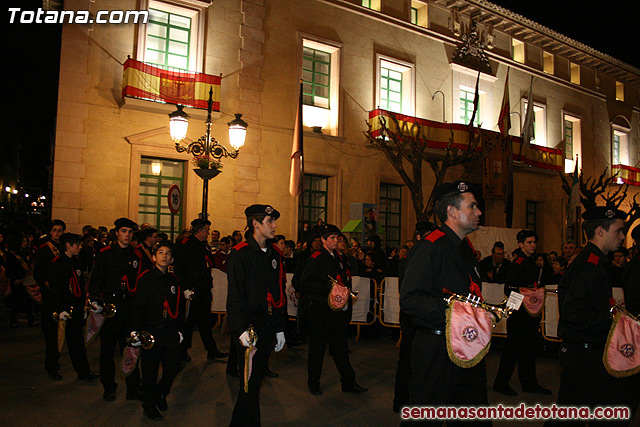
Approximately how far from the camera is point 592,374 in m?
3.80

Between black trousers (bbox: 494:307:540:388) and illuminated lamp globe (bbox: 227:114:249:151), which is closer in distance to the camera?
black trousers (bbox: 494:307:540:388)

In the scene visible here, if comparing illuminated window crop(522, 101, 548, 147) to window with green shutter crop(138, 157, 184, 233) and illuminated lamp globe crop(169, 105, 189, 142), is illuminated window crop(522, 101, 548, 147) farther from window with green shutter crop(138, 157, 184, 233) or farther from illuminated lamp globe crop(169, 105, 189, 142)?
illuminated lamp globe crop(169, 105, 189, 142)

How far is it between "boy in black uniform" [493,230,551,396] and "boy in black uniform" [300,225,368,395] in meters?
1.92

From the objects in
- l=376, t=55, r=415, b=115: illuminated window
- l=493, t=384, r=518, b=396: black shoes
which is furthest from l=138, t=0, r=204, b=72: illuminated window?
l=493, t=384, r=518, b=396: black shoes

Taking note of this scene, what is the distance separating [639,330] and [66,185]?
14059 millimetres

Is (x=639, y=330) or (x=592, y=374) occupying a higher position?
(x=639, y=330)

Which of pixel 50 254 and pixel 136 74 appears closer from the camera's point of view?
pixel 50 254

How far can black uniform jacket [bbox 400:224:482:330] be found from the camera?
334 cm

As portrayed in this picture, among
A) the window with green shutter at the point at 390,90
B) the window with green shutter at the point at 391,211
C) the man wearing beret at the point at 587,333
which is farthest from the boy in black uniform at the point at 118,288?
the window with green shutter at the point at 390,90

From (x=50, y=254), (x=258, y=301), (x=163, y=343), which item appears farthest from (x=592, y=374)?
(x=50, y=254)

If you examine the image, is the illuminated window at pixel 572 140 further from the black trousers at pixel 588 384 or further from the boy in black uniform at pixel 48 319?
the boy in black uniform at pixel 48 319

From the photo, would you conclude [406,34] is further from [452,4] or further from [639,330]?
[639,330]

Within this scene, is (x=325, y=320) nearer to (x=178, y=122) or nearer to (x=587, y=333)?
(x=587, y=333)

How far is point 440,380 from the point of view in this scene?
3318 millimetres
